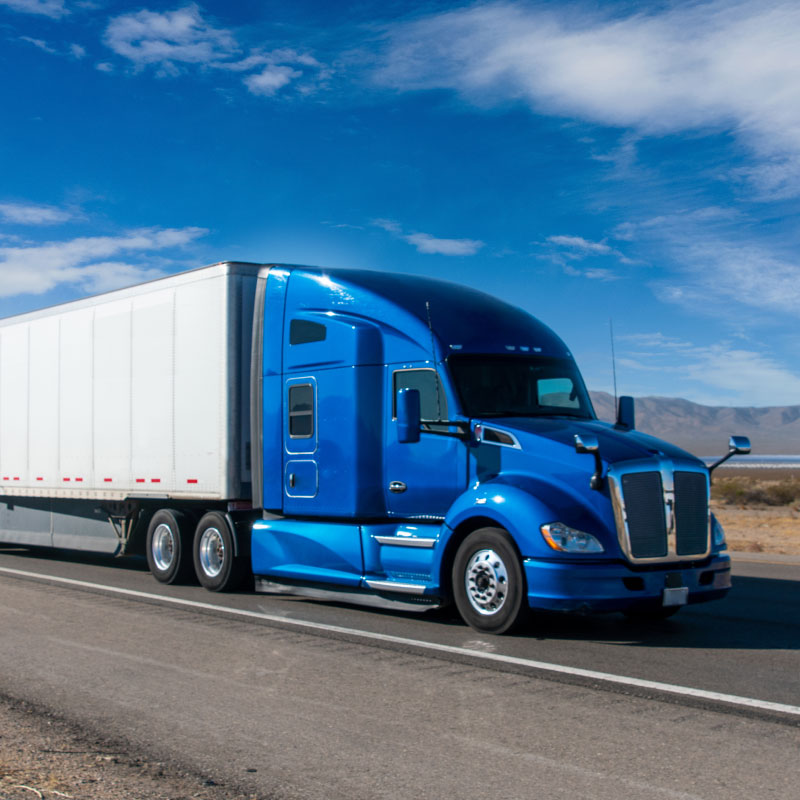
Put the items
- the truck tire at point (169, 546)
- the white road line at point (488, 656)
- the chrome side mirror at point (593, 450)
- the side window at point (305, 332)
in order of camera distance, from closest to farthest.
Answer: the white road line at point (488, 656) < the chrome side mirror at point (593, 450) < the side window at point (305, 332) < the truck tire at point (169, 546)

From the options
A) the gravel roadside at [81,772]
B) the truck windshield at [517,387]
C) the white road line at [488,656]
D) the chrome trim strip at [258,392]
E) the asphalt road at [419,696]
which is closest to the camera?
the gravel roadside at [81,772]

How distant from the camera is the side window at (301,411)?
11.5 metres

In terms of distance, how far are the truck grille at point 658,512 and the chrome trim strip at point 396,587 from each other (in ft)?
6.85

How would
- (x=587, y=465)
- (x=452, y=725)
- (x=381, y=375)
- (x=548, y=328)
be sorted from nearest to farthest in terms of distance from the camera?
(x=452, y=725)
(x=587, y=465)
(x=381, y=375)
(x=548, y=328)

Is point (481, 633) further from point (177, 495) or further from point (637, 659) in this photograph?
point (177, 495)

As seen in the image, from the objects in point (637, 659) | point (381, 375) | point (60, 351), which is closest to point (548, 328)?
point (381, 375)

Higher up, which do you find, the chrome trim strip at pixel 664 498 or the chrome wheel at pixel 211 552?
the chrome trim strip at pixel 664 498

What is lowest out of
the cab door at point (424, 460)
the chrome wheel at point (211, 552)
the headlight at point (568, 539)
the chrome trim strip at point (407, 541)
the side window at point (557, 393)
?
the chrome wheel at point (211, 552)

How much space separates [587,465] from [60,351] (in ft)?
31.7

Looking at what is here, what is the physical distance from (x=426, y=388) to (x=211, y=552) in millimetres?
4096

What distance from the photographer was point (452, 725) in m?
5.94

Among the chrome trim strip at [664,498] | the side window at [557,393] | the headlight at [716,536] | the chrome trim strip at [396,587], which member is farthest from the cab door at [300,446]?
the headlight at [716,536]

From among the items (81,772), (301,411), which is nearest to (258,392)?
(301,411)

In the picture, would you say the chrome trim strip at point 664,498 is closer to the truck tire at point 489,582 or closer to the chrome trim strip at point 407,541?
the truck tire at point 489,582
